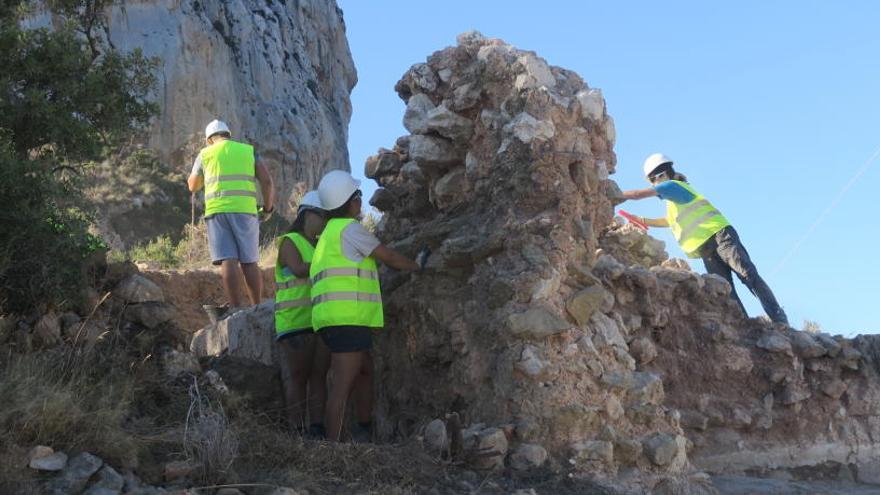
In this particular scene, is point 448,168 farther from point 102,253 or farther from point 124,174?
point 124,174

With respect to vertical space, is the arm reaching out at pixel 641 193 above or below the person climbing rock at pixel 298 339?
above

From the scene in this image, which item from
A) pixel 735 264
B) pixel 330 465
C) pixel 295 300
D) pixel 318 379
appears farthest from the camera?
pixel 735 264

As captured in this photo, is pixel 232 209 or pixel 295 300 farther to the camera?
pixel 232 209

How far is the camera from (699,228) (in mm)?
9383

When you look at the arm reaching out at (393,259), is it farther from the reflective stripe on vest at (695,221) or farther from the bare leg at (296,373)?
the reflective stripe on vest at (695,221)

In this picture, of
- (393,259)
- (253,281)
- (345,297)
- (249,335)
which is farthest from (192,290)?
(345,297)

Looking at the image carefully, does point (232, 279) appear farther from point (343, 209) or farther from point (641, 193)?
point (641, 193)

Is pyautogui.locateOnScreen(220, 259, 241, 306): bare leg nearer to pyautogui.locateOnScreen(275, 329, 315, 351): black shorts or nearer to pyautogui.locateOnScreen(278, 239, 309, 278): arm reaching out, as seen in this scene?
pyautogui.locateOnScreen(278, 239, 309, 278): arm reaching out

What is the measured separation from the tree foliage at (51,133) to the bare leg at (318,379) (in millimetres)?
1555

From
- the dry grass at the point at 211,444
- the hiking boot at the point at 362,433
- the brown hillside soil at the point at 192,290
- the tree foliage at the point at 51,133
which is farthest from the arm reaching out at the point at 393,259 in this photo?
the brown hillside soil at the point at 192,290

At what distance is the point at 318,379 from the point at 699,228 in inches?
160

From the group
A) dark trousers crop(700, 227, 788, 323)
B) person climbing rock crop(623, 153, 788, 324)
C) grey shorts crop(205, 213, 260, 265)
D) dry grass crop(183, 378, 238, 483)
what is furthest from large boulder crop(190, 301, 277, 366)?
dark trousers crop(700, 227, 788, 323)

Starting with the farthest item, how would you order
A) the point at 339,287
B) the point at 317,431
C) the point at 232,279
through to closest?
the point at 232,279
the point at 317,431
the point at 339,287

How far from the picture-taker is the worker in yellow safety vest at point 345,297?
6.24 m
